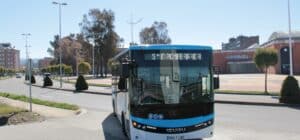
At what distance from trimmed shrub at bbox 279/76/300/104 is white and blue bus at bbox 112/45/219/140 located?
11.5 meters

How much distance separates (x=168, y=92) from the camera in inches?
328

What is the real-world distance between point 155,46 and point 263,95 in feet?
56.0

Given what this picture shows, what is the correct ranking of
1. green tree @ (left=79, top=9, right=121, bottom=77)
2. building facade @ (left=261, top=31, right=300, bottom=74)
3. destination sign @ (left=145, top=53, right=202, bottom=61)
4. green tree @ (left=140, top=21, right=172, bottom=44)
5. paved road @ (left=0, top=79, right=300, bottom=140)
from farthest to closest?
green tree @ (left=140, top=21, right=172, bottom=44) → green tree @ (left=79, top=9, right=121, bottom=77) → building facade @ (left=261, top=31, right=300, bottom=74) → paved road @ (left=0, top=79, right=300, bottom=140) → destination sign @ (left=145, top=53, right=202, bottom=61)

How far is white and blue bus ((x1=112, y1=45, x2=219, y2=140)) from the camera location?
828 cm

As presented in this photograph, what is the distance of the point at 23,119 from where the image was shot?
47.5 ft

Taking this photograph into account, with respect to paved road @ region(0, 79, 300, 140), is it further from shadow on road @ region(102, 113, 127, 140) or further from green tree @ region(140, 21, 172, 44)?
green tree @ region(140, 21, 172, 44)

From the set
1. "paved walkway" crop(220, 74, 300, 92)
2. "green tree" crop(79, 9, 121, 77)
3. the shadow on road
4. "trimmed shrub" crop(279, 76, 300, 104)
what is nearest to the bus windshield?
the shadow on road

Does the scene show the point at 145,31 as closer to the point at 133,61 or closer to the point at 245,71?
the point at 245,71

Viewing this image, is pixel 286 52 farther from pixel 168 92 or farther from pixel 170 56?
pixel 168 92

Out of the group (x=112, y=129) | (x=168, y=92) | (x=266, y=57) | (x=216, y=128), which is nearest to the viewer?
(x=168, y=92)

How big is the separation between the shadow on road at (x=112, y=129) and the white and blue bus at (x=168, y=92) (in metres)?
2.06

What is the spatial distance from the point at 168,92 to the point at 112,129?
4366 mm

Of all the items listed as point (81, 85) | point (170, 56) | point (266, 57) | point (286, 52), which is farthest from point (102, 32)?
point (170, 56)

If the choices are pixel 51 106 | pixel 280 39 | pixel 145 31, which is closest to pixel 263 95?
pixel 51 106
